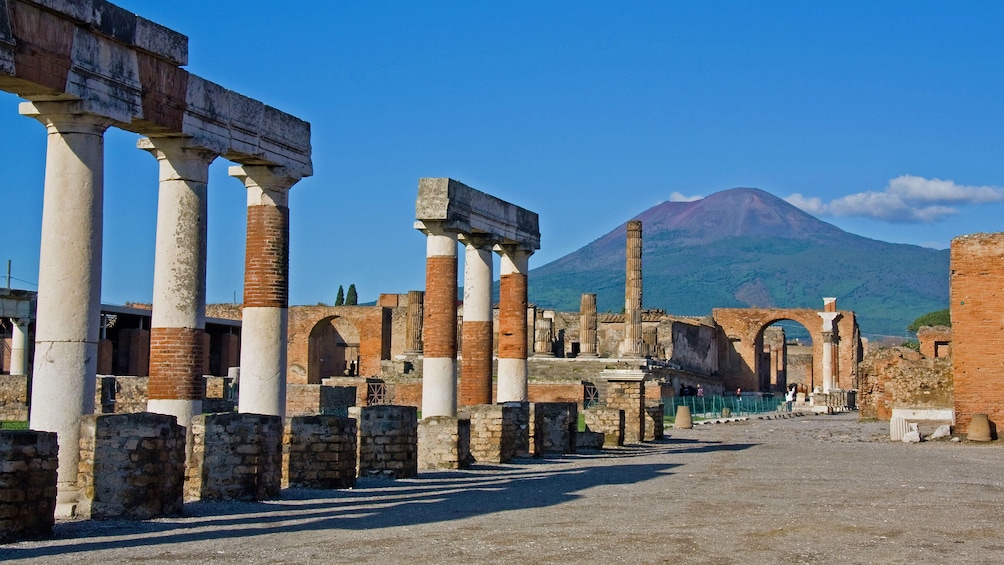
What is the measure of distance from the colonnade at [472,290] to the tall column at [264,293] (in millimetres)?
4381

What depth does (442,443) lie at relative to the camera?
59.5 ft

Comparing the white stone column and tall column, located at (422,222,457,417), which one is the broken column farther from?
tall column, located at (422,222,457,417)

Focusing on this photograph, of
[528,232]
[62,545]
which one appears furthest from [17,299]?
[62,545]

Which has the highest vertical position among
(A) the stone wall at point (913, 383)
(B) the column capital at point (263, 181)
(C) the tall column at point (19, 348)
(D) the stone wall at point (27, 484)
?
(B) the column capital at point (263, 181)

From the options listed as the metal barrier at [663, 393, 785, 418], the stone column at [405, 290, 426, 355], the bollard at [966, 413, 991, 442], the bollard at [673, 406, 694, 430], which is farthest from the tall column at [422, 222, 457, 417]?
the stone column at [405, 290, 426, 355]

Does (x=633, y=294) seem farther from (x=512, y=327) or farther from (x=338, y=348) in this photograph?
(x=512, y=327)

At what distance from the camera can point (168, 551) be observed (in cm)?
940

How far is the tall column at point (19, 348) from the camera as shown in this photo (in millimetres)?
38281

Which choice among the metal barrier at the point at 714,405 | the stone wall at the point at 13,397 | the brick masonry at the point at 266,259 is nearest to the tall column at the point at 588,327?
the metal barrier at the point at 714,405

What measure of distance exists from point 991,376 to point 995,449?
→ 2370 millimetres

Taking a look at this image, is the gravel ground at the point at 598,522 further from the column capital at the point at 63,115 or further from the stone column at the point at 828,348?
the stone column at the point at 828,348

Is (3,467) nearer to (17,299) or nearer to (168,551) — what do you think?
(168,551)

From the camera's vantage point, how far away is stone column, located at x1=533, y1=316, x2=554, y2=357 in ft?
146

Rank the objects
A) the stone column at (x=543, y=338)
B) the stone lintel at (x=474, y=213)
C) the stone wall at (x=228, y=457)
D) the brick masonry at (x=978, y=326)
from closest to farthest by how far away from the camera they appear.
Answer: the stone wall at (x=228, y=457), the stone lintel at (x=474, y=213), the brick masonry at (x=978, y=326), the stone column at (x=543, y=338)
